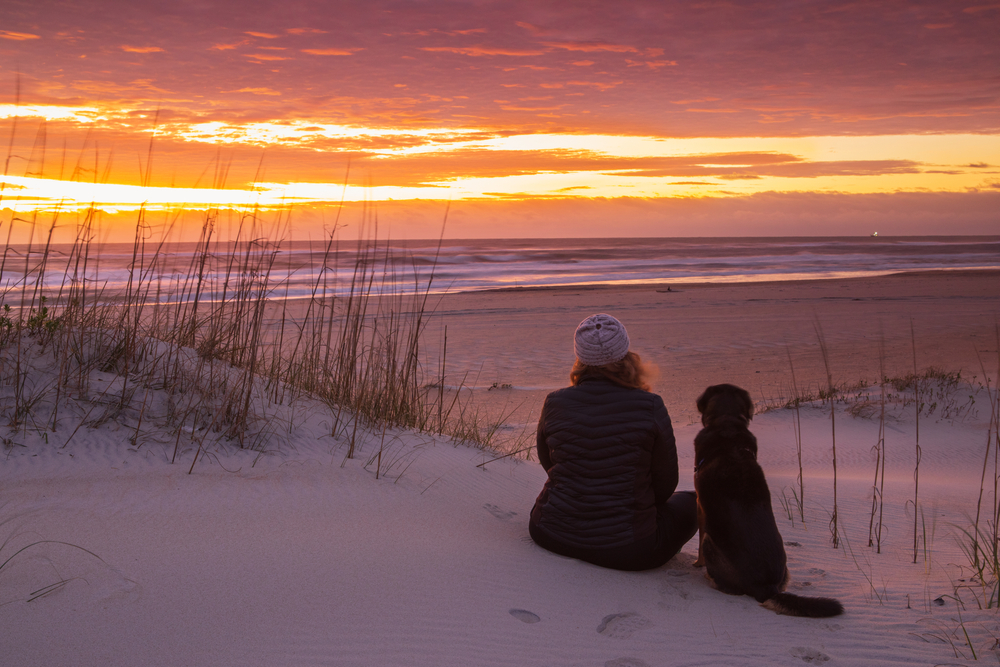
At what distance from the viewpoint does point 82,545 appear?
2.65 meters

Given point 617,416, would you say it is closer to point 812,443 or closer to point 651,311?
point 812,443

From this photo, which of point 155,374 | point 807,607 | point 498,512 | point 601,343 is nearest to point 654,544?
point 807,607

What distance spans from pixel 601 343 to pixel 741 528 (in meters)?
0.96

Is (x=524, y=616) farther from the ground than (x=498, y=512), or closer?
closer

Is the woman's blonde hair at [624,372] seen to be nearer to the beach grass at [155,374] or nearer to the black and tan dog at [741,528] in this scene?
the black and tan dog at [741,528]

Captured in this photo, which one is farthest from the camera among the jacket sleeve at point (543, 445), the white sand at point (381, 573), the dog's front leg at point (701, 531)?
the jacket sleeve at point (543, 445)

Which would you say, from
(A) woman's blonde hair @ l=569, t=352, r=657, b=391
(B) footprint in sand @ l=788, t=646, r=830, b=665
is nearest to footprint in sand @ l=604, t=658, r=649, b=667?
(B) footprint in sand @ l=788, t=646, r=830, b=665

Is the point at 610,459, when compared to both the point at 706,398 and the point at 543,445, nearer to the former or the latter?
the point at 543,445

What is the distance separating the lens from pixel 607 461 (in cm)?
289

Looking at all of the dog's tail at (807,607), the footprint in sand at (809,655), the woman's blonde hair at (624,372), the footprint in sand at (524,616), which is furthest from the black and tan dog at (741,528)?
the footprint in sand at (524,616)

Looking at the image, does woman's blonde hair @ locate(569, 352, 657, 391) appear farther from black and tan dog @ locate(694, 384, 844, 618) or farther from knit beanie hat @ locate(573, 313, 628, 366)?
black and tan dog @ locate(694, 384, 844, 618)

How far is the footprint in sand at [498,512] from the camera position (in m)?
3.74

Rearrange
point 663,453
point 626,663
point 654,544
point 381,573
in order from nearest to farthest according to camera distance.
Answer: point 626,663, point 381,573, point 663,453, point 654,544

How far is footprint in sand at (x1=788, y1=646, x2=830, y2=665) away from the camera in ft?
7.60
